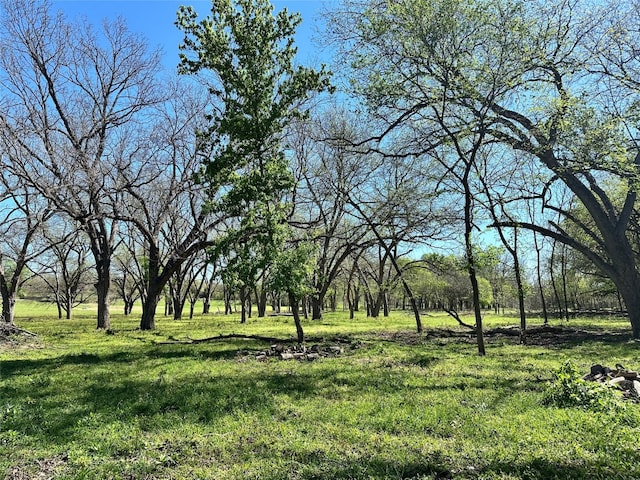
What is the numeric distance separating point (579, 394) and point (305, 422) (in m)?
3.83

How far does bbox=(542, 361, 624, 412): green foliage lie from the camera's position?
5.20 m

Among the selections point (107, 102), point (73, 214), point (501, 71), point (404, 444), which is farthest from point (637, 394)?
point (107, 102)

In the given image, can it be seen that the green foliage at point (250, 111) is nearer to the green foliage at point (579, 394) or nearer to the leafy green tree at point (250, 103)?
the leafy green tree at point (250, 103)

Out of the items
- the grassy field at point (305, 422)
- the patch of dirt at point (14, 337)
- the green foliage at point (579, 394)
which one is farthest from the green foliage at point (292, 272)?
the patch of dirt at point (14, 337)

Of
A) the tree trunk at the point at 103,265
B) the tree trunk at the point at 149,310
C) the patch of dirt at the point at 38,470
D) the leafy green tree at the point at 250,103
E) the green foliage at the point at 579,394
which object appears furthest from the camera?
the tree trunk at the point at 149,310

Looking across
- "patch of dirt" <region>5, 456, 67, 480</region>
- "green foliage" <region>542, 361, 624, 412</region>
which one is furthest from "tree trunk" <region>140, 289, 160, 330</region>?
"green foliage" <region>542, 361, 624, 412</region>

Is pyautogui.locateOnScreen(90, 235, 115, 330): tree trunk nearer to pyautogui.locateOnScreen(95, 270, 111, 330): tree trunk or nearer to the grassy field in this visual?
pyautogui.locateOnScreen(95, 270, 111, 330): tree trunk

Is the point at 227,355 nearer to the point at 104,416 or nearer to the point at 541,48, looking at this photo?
the point at 104,416

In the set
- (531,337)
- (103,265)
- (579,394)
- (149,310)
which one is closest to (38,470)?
(579,394)

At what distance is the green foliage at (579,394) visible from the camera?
5.20 metres

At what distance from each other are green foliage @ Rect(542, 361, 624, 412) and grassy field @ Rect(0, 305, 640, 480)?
15 cm

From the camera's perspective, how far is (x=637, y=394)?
18.6 ft

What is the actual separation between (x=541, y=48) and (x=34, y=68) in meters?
19.6

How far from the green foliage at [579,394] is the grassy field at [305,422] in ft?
0.51
